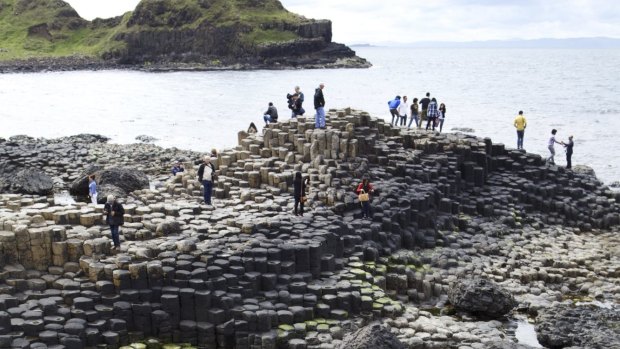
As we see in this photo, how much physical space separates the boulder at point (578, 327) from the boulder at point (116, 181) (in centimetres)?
1890

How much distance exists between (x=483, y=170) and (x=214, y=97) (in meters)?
69.7

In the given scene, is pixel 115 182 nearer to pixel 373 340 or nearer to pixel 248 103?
pixel 373 340

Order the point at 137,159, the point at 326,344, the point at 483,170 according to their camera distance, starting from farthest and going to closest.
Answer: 1. the point at 137,159
2. the point at 483,170
3. the point at 326,344

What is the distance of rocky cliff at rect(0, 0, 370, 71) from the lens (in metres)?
159

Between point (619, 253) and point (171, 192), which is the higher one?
point (171, 192)

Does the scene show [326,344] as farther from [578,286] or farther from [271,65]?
[271,65]

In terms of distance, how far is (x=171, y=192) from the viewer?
28.2 metres

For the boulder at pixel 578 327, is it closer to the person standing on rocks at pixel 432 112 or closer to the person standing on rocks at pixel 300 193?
the person standing on rocks at pixel 300 193

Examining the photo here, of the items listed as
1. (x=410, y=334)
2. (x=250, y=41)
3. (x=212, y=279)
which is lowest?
(x=410, y=334)

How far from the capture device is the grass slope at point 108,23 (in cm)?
16112

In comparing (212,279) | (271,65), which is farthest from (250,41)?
(212,279)

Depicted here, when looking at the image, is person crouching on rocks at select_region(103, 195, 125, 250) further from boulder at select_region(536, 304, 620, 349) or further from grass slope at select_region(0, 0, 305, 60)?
grass slope at select_region(0, 0, 305, 60)

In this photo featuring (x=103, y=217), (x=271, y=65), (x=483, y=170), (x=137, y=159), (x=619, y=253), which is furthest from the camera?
(x=271, y=65)

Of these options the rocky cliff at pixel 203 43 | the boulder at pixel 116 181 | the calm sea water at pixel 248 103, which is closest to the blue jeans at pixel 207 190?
the boulder at pixel 116 181
